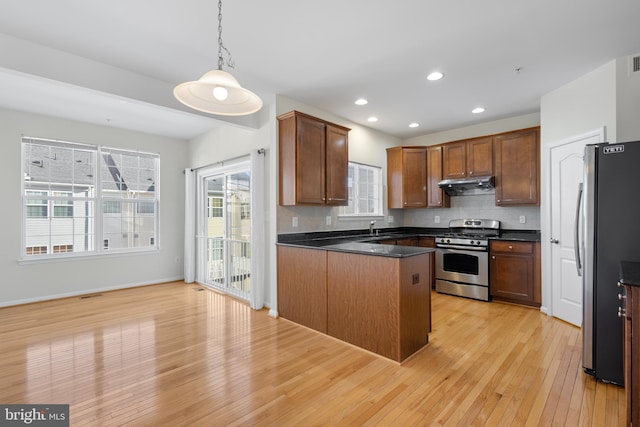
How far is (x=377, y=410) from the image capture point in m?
1.95

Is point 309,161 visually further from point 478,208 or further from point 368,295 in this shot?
point 478,208

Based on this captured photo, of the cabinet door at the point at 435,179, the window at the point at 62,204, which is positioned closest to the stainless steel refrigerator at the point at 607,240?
the cabinet door at the point at 435,179

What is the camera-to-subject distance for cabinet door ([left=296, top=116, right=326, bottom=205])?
141 inches

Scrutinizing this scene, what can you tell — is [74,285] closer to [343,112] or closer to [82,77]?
[82,77]

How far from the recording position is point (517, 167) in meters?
4.28

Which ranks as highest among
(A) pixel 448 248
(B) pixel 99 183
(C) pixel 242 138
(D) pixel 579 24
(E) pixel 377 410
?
(D) pixel 579 24

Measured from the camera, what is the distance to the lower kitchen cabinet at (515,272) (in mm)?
3924

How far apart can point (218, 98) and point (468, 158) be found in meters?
4.20

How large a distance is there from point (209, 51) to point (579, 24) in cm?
311

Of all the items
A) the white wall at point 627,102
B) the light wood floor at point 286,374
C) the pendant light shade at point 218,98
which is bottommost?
the light wood floor at point 286,374

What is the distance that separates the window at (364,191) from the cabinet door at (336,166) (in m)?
0.74

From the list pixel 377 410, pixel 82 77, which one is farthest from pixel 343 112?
pixel 377 410

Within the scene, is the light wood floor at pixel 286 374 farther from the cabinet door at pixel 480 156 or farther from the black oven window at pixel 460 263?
the cabinet door at pixel 480 156

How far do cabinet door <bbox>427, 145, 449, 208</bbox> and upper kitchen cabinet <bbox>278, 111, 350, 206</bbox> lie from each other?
2.02m
